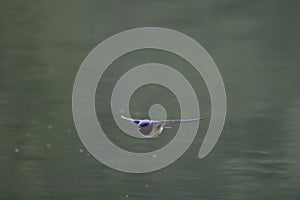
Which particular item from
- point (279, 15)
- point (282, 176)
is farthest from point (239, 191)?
point (279, 15)

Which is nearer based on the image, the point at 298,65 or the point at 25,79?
the point at 298,65

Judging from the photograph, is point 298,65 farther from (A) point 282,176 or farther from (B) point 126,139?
(B) point 126,139

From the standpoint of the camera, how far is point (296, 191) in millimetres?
2912

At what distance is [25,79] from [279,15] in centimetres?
107

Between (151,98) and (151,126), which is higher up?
(151,98)

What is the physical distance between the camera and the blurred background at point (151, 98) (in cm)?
294

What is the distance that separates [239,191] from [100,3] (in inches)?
37.1

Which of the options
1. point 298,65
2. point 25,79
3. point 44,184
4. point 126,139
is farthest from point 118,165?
point 298,65

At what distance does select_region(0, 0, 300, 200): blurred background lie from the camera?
2943 mm

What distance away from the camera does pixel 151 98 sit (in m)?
3.04

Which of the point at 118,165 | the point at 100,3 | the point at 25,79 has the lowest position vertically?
the point at 118,165

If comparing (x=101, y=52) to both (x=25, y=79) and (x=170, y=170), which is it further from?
(x=170, y=170)

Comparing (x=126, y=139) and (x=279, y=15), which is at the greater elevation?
(x=279, y=15)

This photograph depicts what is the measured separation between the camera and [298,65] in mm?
2955
